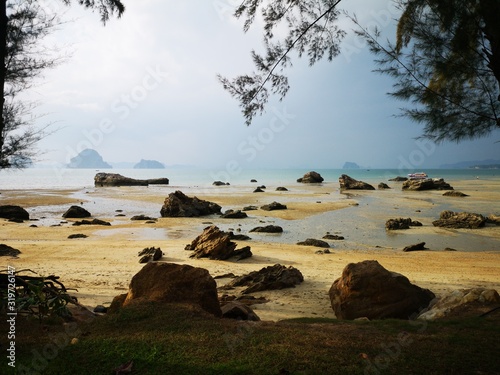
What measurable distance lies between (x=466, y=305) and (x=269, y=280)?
14.7 feet

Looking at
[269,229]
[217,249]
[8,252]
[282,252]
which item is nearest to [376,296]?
[217,249]

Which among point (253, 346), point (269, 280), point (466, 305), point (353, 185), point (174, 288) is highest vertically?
point (353, 185)

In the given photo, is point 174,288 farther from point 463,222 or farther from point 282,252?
Answer: point 463,222

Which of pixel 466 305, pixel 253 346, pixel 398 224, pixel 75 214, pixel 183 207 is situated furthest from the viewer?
pixel 183 207

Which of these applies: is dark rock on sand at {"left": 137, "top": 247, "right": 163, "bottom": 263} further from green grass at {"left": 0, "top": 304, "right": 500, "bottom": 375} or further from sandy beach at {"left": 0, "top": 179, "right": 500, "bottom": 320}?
green grass at {"left": 0, "top": 304, "right": 500, "bottom": 375}

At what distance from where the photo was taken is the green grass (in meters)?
3.30

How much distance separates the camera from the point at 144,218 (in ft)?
78.7

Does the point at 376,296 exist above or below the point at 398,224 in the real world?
above

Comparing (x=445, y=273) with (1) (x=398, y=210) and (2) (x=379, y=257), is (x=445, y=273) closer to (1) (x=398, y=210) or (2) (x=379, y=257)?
(2) (x=379, y=257)

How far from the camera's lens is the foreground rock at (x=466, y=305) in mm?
5105

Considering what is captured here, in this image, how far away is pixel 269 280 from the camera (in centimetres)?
883

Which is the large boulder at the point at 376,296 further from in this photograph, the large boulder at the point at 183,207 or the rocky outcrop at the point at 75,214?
the rocky outcrop at the point at 75,214

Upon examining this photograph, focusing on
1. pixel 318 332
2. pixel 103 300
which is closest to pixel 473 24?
pixel 318 332

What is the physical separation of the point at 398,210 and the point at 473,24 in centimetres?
2447
